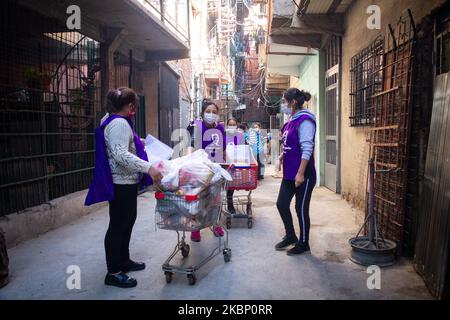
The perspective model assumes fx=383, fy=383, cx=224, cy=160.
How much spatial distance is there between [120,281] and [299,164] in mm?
2378

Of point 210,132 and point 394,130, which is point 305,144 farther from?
point 210,132

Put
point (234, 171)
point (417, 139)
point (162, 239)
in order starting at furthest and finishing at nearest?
point (234, 171)
point (162, 239)
point (417, 139)

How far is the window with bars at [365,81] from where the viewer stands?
5839 millimetres

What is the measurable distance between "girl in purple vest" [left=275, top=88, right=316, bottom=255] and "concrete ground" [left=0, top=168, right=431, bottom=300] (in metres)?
0.44

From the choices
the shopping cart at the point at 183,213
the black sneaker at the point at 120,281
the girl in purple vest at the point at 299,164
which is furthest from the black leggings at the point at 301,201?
the black sneaker at the point at 120,281

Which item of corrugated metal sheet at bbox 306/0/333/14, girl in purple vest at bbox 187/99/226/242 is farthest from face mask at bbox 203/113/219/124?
corrugated metal sheet at bbox 306/0/333/14

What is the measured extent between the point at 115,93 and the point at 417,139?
3.24 metres

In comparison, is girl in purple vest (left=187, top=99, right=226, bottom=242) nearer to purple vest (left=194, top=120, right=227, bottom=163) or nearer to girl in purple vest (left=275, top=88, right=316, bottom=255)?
purple vest (left=194, top=120, right=227, bottom=163)

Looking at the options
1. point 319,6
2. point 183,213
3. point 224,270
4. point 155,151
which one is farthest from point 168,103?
point 183,213

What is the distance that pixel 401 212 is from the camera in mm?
4305

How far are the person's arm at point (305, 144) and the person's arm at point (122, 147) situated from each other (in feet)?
5.89

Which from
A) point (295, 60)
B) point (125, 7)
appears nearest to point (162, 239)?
point (125, 7)

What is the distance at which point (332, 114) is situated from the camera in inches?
366
